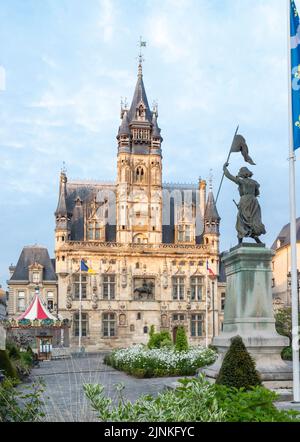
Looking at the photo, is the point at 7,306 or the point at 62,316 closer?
the point at 62,316

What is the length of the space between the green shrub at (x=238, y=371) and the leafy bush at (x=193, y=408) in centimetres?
324

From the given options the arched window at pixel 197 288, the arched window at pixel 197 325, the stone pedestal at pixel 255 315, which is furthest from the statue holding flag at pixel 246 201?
the arched window at pixel 197 325

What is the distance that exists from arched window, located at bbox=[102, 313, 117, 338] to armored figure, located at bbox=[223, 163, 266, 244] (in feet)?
142

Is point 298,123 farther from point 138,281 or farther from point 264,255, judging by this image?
point 138,281

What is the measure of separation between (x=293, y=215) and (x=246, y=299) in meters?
2.55

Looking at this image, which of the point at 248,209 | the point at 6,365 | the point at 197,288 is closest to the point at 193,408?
the point at 248,209

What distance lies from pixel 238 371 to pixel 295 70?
25.3ft

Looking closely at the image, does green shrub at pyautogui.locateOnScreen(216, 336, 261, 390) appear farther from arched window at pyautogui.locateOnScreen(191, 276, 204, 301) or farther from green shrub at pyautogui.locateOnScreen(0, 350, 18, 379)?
arched window at pyautogui.locateOnScreen(191, 276, 204, 301)

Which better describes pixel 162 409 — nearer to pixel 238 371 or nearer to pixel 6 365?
pixel 238 371

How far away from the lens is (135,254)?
193ft

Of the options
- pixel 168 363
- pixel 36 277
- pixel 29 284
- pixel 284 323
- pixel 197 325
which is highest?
pixel 36 277
